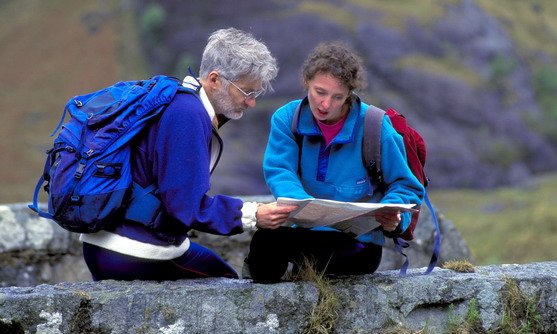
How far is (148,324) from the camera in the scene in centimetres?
455

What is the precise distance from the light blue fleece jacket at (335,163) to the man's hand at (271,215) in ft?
0.64

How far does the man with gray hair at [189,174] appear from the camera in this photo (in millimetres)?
4590

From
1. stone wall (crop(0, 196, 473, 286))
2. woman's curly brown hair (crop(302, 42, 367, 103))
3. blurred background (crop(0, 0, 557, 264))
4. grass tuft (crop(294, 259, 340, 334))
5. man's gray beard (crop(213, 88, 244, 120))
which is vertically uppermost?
woman's curly brown hair (crop(302, 42, 367, 103))

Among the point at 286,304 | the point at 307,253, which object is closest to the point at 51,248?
the point at 307,253

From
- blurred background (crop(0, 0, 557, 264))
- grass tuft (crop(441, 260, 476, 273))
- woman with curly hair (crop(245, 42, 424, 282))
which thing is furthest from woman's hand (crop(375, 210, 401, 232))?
blurred background (crop(0, 0, 557, 264))

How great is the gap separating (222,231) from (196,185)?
26cm

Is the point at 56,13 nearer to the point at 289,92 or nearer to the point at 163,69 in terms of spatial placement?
the point at 163,69

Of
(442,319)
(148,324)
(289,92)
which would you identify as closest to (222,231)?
(148,324)

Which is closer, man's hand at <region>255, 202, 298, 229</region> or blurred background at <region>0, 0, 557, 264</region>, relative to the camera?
man's hand at <region>255, 202, 298, 229</region>

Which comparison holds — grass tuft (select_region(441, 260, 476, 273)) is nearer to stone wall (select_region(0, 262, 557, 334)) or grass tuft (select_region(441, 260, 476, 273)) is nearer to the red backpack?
stone wall (select_region(0, 262, 557, 334))

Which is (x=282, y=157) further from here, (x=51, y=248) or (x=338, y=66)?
(x=51, y=248)

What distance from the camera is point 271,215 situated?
4.65 metres

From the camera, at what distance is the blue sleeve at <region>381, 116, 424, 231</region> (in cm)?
490

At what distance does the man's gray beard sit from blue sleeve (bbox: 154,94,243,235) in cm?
25
